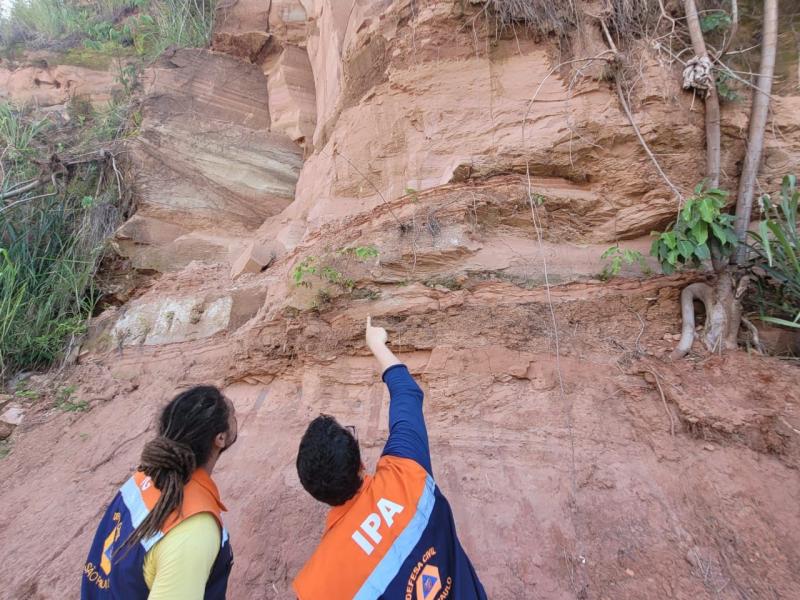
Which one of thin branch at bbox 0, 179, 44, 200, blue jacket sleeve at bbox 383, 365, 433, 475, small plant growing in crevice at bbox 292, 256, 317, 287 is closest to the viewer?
blue jacket sleeve at bbox 383, 365, 433, 475

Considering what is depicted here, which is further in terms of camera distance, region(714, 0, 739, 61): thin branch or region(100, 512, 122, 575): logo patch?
region(714, 0, 739, 61): thin branch

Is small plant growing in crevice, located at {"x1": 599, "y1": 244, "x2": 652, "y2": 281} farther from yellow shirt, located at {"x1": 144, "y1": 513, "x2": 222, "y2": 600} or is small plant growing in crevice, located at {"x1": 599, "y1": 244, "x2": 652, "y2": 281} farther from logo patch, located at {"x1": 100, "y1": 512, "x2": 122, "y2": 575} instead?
logo patch, located at {"x1": 100, "y1": 512, "x2": 122, "y2": 575}

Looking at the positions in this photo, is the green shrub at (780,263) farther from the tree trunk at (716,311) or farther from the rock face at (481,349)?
the rock face at (481,349)

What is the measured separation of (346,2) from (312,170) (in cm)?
195

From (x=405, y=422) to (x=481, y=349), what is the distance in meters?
1.86

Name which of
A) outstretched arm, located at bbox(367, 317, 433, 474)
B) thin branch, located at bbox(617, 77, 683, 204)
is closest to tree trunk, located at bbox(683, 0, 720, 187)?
thin branch, located at bbox(617, 77, 683, 204)

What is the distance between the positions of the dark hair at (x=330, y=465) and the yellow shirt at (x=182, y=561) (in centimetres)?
34

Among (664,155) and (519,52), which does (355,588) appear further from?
(519,52)

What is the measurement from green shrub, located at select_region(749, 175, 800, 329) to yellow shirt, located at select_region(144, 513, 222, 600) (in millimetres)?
3269

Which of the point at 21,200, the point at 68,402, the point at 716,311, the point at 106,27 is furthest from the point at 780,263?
the point at 106,27

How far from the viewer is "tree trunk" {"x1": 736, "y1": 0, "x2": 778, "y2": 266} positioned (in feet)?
11.1

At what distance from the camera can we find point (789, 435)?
2.54 m

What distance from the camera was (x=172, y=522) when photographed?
53.3 inches

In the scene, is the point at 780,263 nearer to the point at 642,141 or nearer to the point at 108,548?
the point at 642,141
